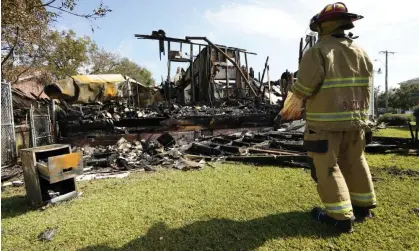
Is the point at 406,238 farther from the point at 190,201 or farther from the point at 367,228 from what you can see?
the point at 190,201

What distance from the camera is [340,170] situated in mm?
2729

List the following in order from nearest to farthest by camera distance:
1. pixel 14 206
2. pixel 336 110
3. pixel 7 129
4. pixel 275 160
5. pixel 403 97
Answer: pixel 336 110, pixel 14 206, pixel 275 160, pixel 7 129, pixel 403 97

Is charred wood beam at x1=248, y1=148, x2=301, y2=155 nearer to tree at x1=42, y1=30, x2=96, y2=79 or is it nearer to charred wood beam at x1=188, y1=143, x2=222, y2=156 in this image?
charred wood beam at x1=188, y1=143, x2=222, y2=156

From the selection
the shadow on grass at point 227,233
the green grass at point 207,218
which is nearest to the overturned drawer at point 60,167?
the green grass at point 207,218

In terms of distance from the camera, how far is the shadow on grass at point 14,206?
3326 millimetres

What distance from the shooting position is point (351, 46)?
260 centimetres

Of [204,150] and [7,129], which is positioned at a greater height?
[7,129]

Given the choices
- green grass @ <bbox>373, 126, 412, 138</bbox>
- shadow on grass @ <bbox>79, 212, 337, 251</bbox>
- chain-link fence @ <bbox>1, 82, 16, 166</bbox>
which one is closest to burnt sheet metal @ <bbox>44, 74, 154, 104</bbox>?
chain-link fence @ <bbox>1, 82, 16, 166</bbox>

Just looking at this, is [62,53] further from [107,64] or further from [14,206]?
[14,206]

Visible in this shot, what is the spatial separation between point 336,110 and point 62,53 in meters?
27.7

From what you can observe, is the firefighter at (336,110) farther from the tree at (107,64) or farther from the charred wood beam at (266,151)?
the tree at (107,64)

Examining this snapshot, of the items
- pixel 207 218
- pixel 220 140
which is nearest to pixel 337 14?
pixel 207 218

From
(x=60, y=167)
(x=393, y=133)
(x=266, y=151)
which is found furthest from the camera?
(x=393, y=133)

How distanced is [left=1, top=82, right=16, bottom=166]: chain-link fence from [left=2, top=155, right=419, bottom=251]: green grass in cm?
186
